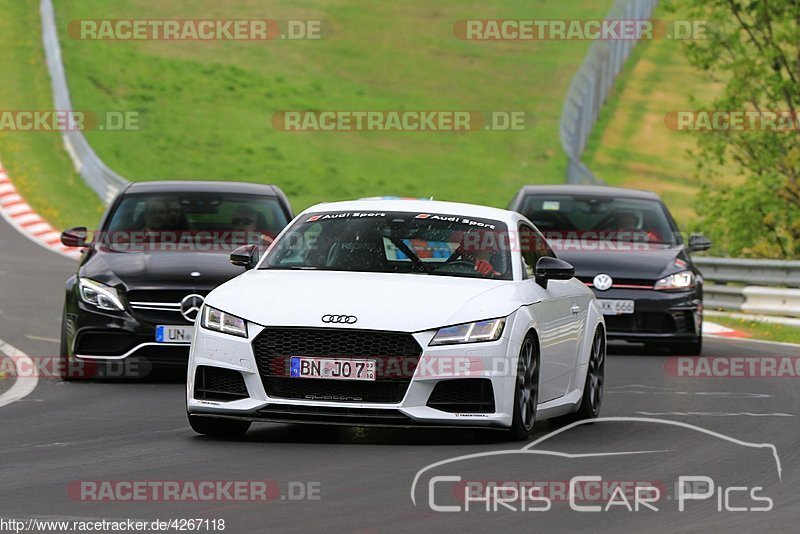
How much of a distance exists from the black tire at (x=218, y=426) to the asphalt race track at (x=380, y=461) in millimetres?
129

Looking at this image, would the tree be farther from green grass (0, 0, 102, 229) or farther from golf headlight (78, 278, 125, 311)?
golf headlight (78, 278, 125, 311)

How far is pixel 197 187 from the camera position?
15734mm

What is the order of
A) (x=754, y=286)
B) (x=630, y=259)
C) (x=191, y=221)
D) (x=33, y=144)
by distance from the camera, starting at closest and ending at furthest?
(x=191, y=221)
(x=630, y=259)
(x=754, y=286)
(x=33, y=144)

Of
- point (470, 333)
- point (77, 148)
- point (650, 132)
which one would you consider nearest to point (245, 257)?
point (470, 333)

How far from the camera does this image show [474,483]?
27.8ft

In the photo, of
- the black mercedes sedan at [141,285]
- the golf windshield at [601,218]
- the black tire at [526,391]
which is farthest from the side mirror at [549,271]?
the golf windshield at [601,218]

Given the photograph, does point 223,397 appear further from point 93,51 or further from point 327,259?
point 93,51

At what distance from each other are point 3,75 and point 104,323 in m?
39.8

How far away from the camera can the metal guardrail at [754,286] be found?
76.8ft

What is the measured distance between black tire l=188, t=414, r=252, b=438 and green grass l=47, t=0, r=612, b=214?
35.4m

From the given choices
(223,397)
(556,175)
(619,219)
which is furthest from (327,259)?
(556,175)

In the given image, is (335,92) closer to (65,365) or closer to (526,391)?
(65,365)

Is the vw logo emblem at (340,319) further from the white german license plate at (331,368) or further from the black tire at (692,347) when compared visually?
the black tire at (692,347)

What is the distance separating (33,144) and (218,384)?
37.3 m
